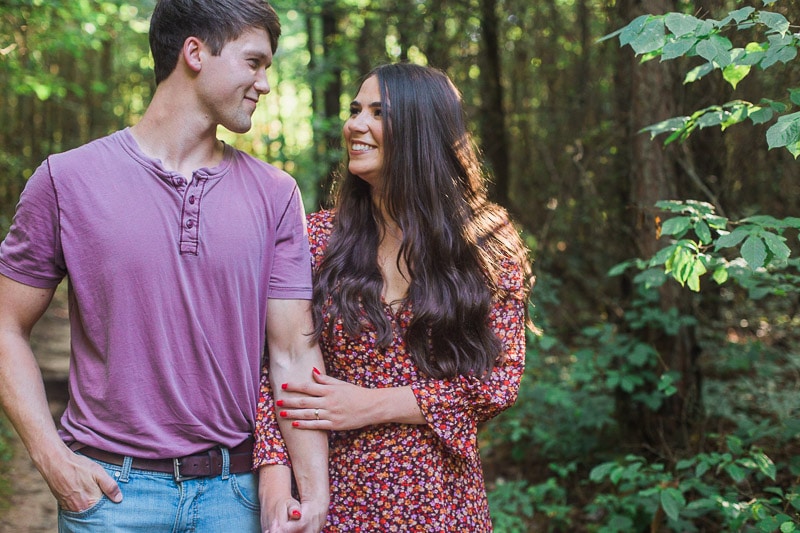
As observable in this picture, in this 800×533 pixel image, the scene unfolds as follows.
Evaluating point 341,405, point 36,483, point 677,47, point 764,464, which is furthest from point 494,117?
point 341,405

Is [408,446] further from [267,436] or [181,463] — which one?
[181,463]

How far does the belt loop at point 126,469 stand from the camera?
188cm

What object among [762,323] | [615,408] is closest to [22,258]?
[615,408]

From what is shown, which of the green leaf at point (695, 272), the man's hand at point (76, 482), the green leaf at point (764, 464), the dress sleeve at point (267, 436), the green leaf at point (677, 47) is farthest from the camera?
the green leaf at point (764, 464)

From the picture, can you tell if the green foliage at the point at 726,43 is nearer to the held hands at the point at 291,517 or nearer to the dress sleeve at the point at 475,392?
the dress sleeve at the point at 475,392

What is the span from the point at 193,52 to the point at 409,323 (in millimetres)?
962

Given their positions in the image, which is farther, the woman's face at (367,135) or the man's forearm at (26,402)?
the woman's face at (367,135)

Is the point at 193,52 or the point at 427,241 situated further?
the point at 427,241

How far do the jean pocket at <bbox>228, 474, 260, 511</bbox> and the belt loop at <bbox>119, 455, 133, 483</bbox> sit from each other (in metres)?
0.26

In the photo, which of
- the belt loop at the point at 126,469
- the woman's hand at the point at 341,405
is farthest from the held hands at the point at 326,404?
the belt loop at the point at 126,469

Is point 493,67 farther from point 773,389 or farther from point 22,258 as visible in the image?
point 22,258

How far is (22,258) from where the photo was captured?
188cm

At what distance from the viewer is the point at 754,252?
2375 millimetres

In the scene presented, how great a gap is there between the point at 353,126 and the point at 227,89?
454 millimetres
